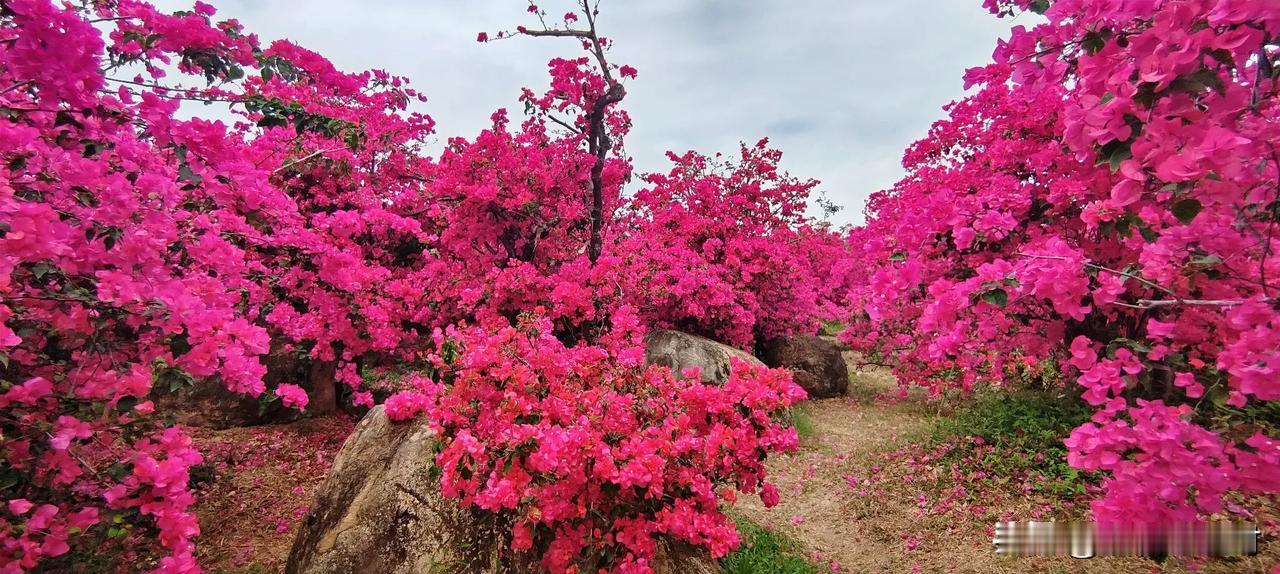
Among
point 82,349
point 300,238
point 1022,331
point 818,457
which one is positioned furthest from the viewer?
point 818,457

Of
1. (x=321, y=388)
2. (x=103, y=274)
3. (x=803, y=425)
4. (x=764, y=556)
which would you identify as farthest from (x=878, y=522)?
(x=321, y=388)

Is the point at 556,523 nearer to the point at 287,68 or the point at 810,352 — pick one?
the point at 287,68

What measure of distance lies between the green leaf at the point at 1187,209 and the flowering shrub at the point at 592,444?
2122mm

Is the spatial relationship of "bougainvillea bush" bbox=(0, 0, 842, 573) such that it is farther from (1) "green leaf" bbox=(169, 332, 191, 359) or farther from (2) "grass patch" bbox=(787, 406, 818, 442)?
(2) "grass patch" bbox=(787, 406, 818, 442)

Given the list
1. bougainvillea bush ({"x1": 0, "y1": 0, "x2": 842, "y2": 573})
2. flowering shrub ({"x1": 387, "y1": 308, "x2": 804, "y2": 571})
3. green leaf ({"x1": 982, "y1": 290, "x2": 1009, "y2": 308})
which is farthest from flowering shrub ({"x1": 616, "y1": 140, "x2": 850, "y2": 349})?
green leaf ({"x1": 982, "y1": 290, "x2": 1009, "y2": 308})

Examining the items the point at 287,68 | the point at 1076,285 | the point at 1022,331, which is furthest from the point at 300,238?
the point at 1022,331

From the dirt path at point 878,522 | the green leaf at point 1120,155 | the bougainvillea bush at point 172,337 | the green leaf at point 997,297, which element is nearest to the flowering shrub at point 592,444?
the bougainvillea bush at point 172,337

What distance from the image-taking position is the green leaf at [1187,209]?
164 cm

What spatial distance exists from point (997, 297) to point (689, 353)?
634cm

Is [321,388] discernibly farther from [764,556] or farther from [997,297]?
[997,297]

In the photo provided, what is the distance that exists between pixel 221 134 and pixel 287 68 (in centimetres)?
221

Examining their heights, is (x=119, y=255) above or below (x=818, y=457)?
above

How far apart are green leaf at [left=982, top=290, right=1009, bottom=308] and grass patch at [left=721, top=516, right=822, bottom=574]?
2763 mm

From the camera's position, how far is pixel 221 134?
9.09 ft
